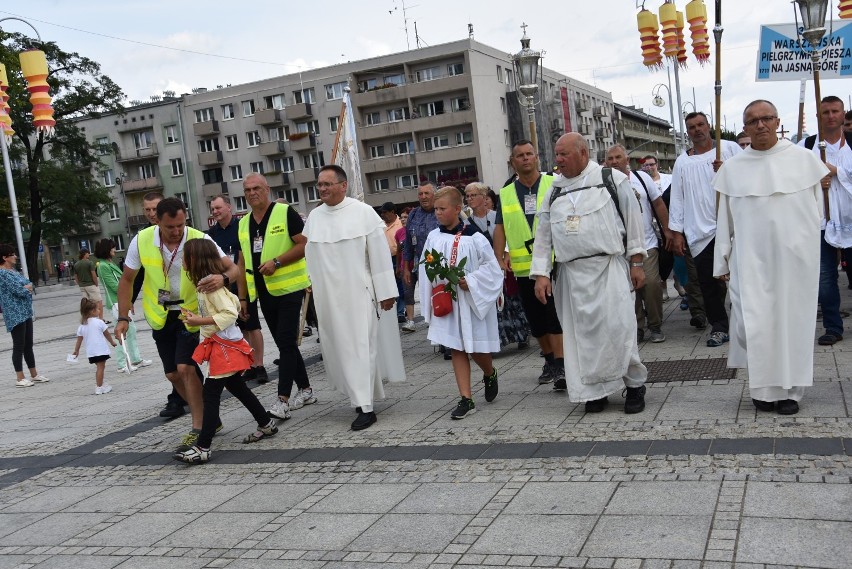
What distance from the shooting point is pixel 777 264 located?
6176 millimetres

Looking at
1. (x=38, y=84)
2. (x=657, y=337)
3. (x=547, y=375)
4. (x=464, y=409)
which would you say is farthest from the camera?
(x=38, y=84)

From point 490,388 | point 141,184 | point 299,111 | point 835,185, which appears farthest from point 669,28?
point 141,184

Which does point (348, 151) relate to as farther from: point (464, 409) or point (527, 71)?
point (464, 409)

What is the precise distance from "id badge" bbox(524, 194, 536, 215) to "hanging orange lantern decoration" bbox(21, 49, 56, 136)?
31.4 ft

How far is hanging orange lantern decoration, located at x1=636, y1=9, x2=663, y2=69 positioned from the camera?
55.0 ft

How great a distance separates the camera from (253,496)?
18.8 ft

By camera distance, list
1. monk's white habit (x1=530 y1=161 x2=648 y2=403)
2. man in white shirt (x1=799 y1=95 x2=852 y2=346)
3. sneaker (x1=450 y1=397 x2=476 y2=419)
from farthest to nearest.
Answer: man in white shirt (x1=799 y1=95 x2=852 y2=346)
sneaker (x1=450 y1=397 x2=476 y2=419)
monk's white habit (x1=530 y1=161 x2=648 y2=403)

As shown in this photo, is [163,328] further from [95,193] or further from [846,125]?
[95,193]

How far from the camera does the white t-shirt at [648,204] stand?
32.9ft

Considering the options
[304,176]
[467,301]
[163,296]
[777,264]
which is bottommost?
[467,301]

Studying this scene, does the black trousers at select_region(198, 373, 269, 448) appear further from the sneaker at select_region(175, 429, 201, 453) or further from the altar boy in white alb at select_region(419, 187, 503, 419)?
the altar boy in white alb at select_region(419, 187, 503, 419)

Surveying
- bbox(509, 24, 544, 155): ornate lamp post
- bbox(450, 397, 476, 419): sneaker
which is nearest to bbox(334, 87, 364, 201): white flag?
bbox(509, 24, 544, 155): ornate lamp post

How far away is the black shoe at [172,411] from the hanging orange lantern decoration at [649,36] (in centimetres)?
1138

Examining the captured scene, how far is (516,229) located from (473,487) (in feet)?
10.8
